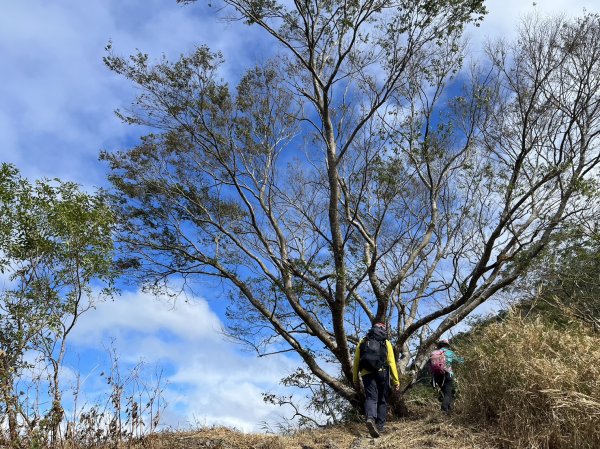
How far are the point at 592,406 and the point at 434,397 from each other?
5.38m

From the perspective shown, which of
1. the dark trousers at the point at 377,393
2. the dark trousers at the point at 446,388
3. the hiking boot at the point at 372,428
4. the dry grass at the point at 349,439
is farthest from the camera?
the dark trousers at the point at 446,388

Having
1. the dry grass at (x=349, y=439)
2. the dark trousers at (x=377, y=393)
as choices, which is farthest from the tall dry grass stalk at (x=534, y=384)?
the dark trousers at (x=377, y=393)

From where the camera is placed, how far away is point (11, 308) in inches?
279

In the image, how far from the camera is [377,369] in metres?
7.40

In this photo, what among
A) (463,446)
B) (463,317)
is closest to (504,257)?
(463,317)

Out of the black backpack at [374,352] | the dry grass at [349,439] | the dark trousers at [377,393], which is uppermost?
the black backpack at [374,352]

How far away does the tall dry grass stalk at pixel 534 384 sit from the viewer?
5.01m

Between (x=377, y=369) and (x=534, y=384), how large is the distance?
2.36 metres

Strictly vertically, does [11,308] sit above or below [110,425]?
above

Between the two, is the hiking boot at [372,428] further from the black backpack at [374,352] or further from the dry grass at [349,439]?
the black backpack at [374,352]

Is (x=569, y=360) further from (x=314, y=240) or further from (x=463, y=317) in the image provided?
(x=314, y=240)

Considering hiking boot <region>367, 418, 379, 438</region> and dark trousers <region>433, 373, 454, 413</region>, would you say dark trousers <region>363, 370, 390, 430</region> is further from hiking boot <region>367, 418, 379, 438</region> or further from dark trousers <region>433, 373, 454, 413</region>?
dark trousers <region>433, 373, 454, 413</region>

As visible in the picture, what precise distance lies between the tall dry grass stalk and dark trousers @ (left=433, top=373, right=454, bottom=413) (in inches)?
39.9

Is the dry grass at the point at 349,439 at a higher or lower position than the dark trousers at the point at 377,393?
lower
